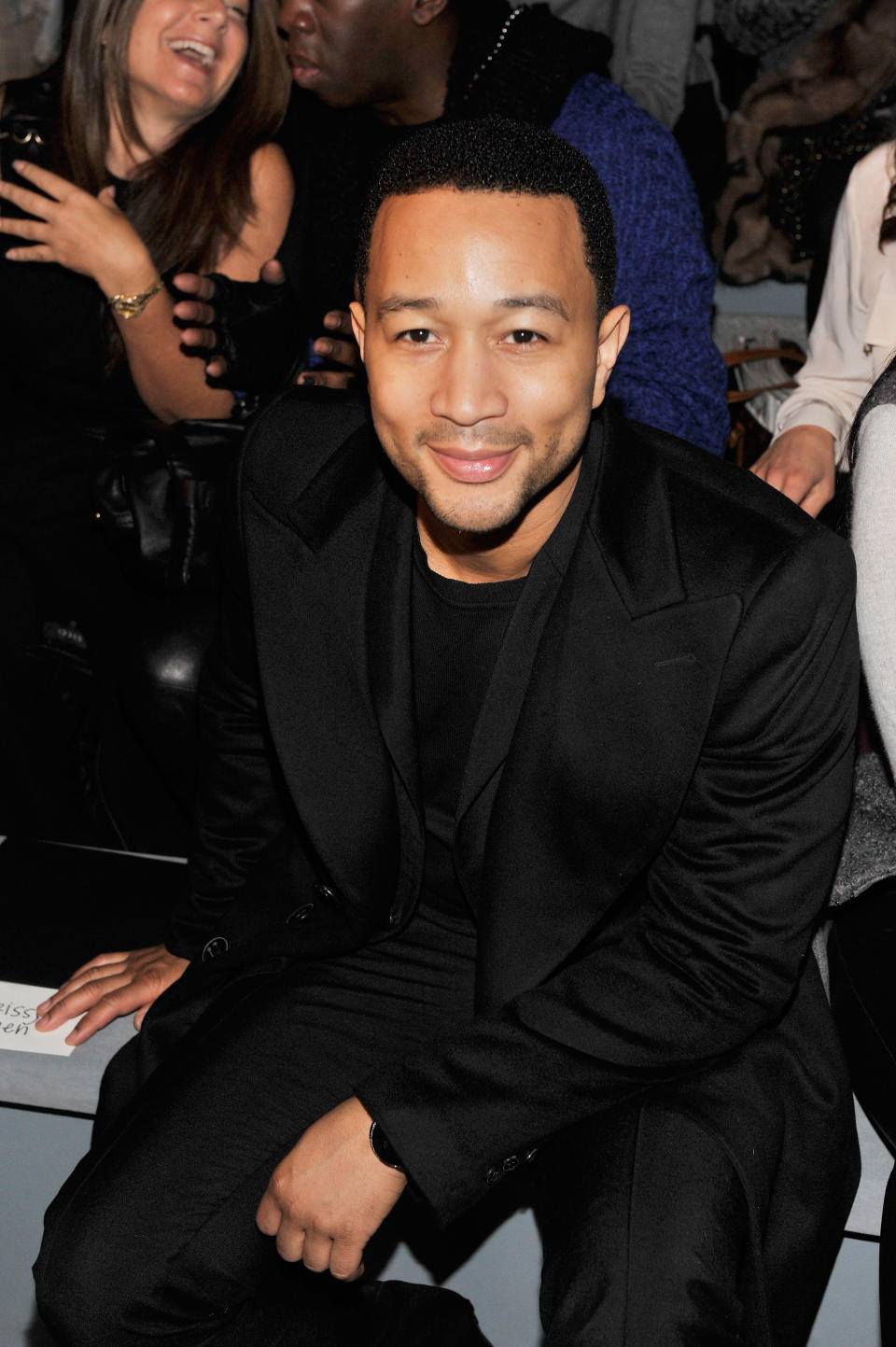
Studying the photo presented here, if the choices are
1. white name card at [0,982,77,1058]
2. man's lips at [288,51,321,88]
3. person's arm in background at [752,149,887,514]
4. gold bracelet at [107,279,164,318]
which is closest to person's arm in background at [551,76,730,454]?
person's arm in background at [752,149,887,514]

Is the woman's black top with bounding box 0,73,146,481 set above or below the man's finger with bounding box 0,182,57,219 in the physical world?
below

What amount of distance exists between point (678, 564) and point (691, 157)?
197cm

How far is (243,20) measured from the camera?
7.36 feet

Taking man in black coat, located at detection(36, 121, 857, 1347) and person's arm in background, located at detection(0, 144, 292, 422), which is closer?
man in black coat, located at detection(36, 121, 857, 1347)

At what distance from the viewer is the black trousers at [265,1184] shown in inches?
45.5

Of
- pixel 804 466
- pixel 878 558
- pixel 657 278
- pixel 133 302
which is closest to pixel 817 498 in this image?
pixel 804 466

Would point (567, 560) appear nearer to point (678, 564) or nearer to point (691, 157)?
point (678, 564)

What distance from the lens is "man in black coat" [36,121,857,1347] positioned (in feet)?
3.85

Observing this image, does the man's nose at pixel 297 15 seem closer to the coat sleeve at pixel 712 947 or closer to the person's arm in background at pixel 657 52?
the person's arm in background at pixel 657 52

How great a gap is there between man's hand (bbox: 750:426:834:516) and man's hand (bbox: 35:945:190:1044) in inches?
38.2

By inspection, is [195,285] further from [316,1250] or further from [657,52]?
[316,1250]

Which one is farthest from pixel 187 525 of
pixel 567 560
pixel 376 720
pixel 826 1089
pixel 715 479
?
pixel 826 1089

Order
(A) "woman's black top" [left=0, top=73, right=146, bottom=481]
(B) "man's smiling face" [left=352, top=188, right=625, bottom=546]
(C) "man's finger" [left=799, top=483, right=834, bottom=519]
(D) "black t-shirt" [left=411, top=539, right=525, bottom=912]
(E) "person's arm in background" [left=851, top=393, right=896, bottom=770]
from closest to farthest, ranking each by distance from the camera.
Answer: (B) "man's smiling face" [left=352, top=188, right=625, bottom=546] → (E) "person's arm in background" [left=851, top=393, right=896, bottom=770] → (D) "black t-shirt" [left=411, top=539, right=525, bottom=912] → (C) "man's finger" [left=799, top=483, right=834, bottom=519] → (A) "woman's black top" [left=0, top=73, right=146, bottom=481]

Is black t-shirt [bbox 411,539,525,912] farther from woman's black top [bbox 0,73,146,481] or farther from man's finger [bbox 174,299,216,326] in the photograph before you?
woman's black top [bbox 0,73,146,481]
